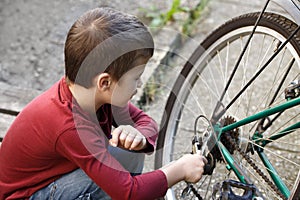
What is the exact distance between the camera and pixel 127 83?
160cm

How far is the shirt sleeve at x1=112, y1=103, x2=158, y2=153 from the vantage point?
1.86m

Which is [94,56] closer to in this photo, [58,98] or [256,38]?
[58,98]

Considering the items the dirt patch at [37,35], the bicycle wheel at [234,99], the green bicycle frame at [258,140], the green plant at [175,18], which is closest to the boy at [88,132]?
the green bicycle frame at [258,140]

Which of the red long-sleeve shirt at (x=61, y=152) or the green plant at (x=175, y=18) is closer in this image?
the red long-sleeve shirt at (x=61, y=152)

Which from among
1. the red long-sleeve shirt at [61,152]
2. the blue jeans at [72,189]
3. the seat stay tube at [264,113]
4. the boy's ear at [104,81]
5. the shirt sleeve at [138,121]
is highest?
the seat stay tube at [264,113]

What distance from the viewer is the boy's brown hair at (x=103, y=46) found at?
60.9 inches

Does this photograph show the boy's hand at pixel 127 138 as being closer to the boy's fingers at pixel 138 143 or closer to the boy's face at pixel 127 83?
the boy's fingers at pixel 138 143

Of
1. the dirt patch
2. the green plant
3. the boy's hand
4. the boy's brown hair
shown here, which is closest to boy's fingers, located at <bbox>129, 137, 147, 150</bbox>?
the boy's hand

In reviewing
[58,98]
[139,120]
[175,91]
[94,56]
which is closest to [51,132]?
[58,98]

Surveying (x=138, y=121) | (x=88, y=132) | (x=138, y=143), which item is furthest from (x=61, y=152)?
(x=138, y=121)

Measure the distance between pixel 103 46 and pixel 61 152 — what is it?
35 centimetres

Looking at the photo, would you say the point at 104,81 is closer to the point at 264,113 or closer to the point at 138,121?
the point at 138,121

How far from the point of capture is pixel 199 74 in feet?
7.22

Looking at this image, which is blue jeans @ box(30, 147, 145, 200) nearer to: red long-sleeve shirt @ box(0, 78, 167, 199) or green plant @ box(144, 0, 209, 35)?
red long-sleeve shirt @ box(0, 78, 167, 199)
